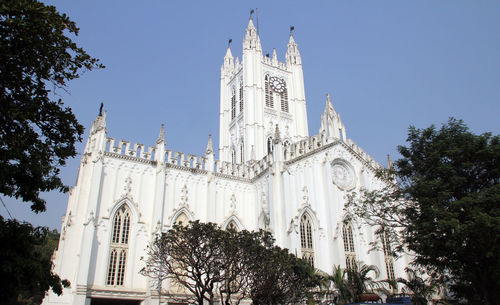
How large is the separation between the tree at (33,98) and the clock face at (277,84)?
42336mm

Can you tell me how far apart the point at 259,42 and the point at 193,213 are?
31.2 metres

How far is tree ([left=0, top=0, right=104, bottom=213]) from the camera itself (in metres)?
10.4

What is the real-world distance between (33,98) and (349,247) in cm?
2613

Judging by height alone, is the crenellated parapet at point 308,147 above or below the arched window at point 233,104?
below

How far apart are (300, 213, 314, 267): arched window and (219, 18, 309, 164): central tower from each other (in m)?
16.5

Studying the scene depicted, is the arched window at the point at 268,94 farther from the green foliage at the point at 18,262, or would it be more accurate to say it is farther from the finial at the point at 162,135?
the green foliage at the point at 18,262

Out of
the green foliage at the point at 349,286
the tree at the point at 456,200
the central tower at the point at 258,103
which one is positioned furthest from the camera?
the central tower at the point at 258,103

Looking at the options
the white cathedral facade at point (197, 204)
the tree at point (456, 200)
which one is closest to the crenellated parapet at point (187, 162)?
the white cathedral facade at point (197, 204)

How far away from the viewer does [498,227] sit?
51.9ft

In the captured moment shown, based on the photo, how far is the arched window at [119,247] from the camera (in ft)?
85.4

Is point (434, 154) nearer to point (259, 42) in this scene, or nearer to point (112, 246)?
point (112, 246)

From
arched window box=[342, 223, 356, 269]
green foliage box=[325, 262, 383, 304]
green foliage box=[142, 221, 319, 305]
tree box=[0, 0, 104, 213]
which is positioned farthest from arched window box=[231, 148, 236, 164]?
tree box=[0, 0, 104, 213]

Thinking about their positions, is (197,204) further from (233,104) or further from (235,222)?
(233,104)

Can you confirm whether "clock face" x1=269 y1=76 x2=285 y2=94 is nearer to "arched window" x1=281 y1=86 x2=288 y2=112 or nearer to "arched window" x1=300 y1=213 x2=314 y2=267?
"arched window" x1=281 y1=86 x2=288 y2=112
